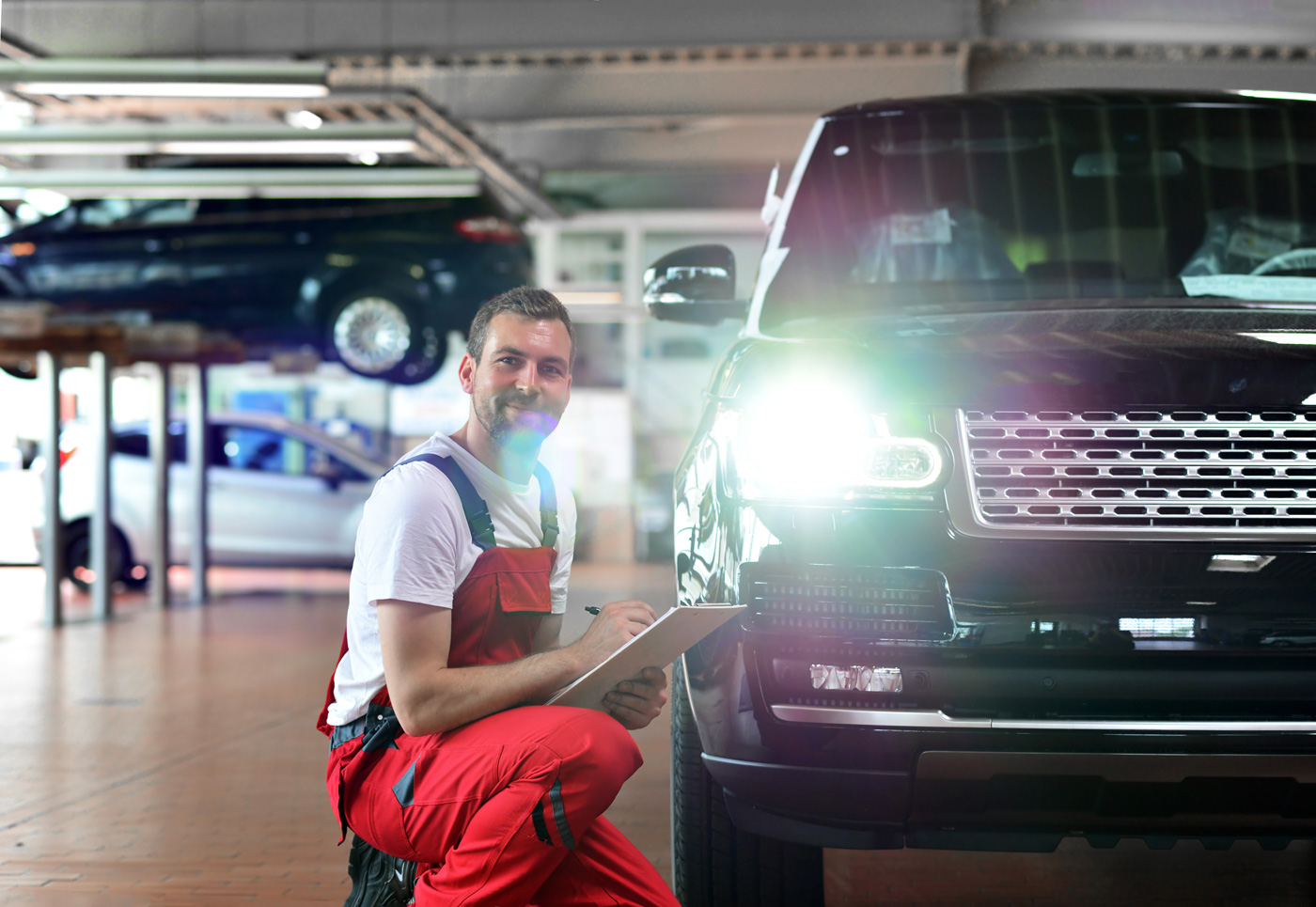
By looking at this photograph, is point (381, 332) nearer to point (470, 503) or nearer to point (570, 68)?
point (570, 68)

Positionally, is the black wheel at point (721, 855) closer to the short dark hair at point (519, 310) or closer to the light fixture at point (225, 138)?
the short dark hair at point (519, 310)

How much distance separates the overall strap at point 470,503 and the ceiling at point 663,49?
6.58 metres

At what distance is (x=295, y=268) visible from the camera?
371 inches

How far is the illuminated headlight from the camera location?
1979mm

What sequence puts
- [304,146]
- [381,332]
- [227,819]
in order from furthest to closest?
1. [381,332]
2. [304,146]
3. [227,819]

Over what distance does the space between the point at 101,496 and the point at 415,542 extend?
7855 mm

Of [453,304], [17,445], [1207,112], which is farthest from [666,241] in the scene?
[1207,112]

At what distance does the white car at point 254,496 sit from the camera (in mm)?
10133

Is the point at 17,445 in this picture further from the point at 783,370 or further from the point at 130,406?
the point at 783,370

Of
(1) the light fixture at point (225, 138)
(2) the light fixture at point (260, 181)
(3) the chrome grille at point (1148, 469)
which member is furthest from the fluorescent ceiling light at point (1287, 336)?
(2) the light fixture at point (260, 181)

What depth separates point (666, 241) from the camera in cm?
1595

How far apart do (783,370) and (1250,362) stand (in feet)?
2.48

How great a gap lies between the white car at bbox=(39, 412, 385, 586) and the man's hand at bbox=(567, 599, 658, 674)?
8207 millimetres

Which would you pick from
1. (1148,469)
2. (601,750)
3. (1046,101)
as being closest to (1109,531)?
(1148,469)
